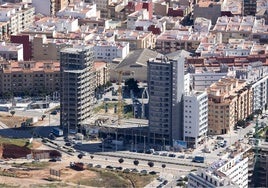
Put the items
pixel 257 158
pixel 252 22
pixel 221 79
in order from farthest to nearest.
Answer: pixel 252 22 → pixel 221 79 → pixel 257 158

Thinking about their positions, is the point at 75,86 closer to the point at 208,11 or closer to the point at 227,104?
the point at 227,104

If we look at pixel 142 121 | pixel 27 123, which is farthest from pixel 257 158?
pixel 27 123

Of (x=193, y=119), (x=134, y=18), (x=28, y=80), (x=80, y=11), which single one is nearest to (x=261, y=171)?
(x=193, y=119)

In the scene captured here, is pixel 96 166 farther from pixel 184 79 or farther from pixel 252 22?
pixel 252 22

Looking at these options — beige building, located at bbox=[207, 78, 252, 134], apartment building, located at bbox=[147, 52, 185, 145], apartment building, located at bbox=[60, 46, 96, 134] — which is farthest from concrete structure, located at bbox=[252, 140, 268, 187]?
apartment building, located at bbox=[60, 46, 96, 134]

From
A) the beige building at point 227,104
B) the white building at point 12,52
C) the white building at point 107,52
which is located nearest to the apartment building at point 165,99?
the beige building at point 227,104

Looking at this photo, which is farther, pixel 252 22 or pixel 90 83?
pixel 252 22

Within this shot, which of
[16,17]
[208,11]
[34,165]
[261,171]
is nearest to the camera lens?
[261,171]
